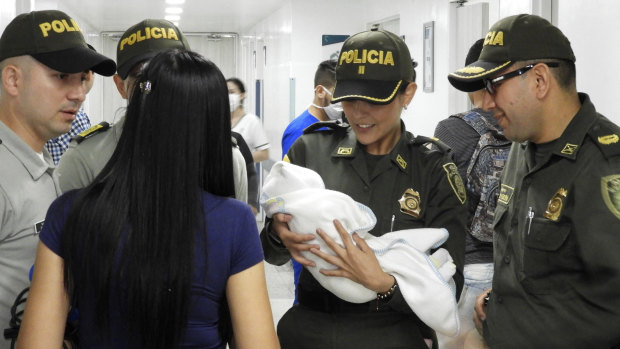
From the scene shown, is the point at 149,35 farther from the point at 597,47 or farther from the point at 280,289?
the point at 280,289

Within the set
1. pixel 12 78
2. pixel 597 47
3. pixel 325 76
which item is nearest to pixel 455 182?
pixel 12 78

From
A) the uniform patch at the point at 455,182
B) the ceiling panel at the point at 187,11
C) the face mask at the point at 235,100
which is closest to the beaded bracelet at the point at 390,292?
the uniform patch at the point at 455,182

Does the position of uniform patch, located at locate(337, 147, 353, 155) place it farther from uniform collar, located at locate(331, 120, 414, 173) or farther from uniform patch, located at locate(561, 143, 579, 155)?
uniform patch, located at locate(561, 143, 579, 155)

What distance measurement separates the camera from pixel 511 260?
201 cm

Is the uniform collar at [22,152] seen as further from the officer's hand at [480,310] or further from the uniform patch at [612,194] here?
the uniform patch at [612,194]

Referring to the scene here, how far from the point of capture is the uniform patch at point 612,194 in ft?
5.81

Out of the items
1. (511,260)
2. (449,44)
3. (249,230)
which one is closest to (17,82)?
(249,230)

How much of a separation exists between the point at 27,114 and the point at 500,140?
1.60 m

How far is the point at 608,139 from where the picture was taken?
6.03 ft

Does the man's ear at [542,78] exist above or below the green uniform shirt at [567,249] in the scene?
above

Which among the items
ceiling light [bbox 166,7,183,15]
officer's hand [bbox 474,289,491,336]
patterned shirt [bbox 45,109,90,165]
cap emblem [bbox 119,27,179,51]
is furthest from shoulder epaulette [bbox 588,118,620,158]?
ceiling light [bbox 166,7,183,15]

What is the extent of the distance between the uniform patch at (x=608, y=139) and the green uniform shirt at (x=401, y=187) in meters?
0.37

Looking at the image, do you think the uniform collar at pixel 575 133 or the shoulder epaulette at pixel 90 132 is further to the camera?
the shoulder epaulette at pixel 90 132

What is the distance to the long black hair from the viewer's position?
56.1 inches
